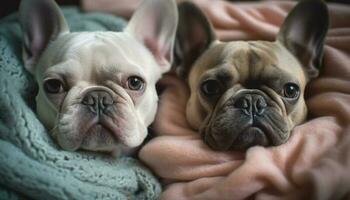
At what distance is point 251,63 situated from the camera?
1.22 meters

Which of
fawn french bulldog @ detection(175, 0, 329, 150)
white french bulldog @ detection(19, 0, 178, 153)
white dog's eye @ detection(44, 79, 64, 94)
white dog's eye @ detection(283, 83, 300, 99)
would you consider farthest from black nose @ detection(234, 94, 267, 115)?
white dog's eye @ detection(44, 79, 64, 94)

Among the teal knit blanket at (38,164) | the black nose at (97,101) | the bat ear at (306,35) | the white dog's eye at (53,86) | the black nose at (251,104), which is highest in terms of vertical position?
the bat ear at (306,35)

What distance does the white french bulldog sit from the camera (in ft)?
3.56

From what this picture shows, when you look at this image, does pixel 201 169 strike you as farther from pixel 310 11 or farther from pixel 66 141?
pixel 310 11

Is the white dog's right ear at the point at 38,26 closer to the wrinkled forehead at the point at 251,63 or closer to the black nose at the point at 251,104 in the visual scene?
the wrinkled forehead at the point at 251,63

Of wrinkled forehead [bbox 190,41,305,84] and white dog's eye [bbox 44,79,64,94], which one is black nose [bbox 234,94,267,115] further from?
white dog's eye [bbox 44,79,64,94]

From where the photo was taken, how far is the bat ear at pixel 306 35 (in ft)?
4.25

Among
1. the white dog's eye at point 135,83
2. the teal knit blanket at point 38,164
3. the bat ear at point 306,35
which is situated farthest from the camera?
the bat ear at point 306,35

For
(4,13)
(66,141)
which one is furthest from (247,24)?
(4,13)

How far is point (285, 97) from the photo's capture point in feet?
3.92

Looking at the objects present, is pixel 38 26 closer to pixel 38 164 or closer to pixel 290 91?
pixel 38 164

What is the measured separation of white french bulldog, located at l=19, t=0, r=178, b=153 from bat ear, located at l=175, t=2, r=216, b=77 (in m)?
0.06

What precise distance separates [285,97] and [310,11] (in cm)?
29

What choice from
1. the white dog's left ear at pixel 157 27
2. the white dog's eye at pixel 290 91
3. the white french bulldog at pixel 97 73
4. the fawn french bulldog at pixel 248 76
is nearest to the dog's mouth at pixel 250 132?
the fawn french bulldog at pixel 248 76
